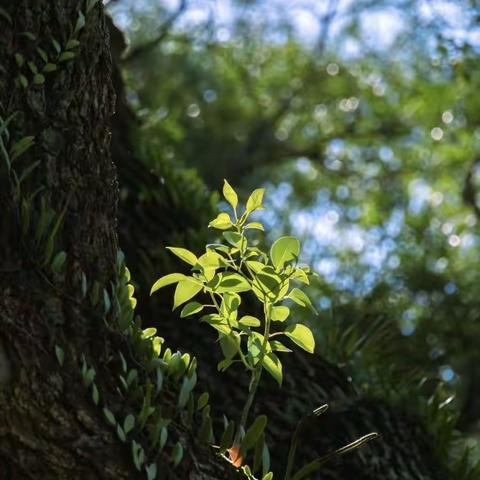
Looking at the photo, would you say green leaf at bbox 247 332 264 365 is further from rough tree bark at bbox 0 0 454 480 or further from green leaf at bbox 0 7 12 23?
green leaf at bbox 0 7 12 23

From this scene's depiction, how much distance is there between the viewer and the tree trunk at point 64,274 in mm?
1647

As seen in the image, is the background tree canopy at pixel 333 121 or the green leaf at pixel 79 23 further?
the background tree canopy at pixel 333 121

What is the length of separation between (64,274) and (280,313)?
398 millimetres

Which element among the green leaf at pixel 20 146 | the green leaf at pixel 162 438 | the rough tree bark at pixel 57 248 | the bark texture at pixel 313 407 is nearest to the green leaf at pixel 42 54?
the rough tree bark at pixel 57 248

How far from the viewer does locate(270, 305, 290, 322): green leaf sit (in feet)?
6.12

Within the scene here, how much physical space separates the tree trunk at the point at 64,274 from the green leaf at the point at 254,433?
Answer: 50 mm

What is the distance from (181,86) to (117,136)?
547cm

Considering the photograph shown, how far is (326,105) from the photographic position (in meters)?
9.27

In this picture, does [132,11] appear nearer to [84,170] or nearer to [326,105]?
[326,105]

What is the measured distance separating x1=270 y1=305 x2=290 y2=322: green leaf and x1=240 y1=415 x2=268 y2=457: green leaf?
185 mm

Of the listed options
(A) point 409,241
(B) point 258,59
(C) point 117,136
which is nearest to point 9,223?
(C) point 117,136

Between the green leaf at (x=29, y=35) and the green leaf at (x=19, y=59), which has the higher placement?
the green leaf at (x=29, y=35)

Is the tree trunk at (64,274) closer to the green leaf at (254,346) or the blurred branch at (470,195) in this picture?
the green leaf at (254,346)

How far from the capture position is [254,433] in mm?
1908
